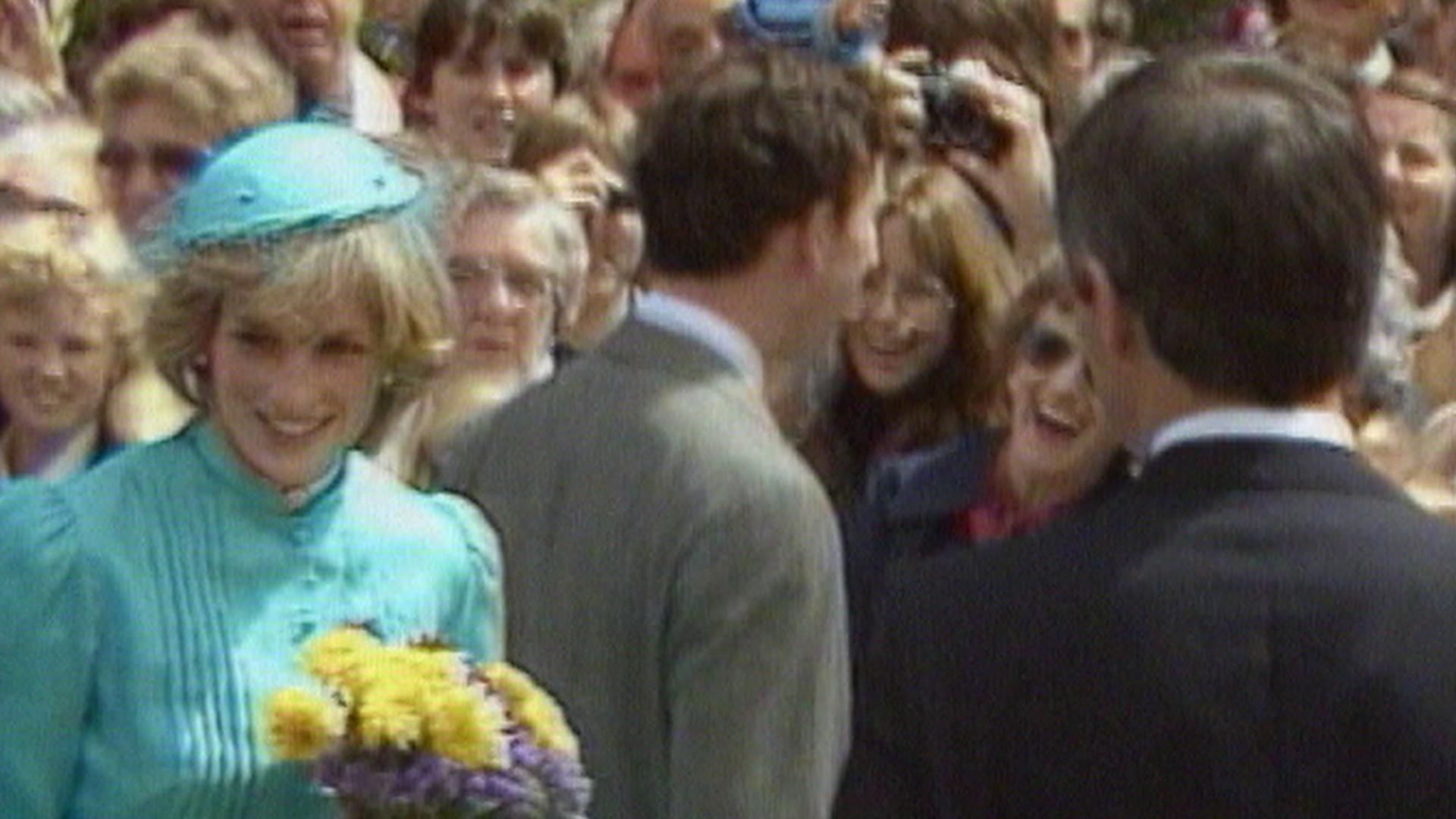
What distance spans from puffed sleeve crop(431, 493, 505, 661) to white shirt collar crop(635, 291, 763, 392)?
1.27 ft

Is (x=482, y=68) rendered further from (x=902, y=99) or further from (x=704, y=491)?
(x=704, y=491)

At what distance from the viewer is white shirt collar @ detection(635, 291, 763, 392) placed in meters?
5.52

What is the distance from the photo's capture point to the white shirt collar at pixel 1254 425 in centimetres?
380

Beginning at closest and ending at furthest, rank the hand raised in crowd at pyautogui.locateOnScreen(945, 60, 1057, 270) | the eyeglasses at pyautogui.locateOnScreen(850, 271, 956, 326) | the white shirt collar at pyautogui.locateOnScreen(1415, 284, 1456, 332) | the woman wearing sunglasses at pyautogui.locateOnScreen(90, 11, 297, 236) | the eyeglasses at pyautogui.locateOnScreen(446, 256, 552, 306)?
the eyeglasses at pyautogui.locateOnScreen(850, 271, 956, 326), the hand raised in crowd at pyautogui.locateOnScreen(945, 60, 1057, 270), the eyeglasses at pyautogui.locateOnScreen(446, 256, 552, 306), the woman wearing sunglasses at pyautogui.locateOnScreen(90, 11, 297, 236), the white shirt collar at pyautogui.locateOnScreen(1415, 284, 1456, 332)

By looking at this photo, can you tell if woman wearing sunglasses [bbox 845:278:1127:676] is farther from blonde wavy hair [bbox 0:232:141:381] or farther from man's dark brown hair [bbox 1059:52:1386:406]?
man's dark brown hair [bbox 1059:52:1386:406]

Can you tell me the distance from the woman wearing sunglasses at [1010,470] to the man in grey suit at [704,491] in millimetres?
911

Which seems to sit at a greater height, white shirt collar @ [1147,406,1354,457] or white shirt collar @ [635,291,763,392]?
white shirt collar @ [1147,406,1354,457]

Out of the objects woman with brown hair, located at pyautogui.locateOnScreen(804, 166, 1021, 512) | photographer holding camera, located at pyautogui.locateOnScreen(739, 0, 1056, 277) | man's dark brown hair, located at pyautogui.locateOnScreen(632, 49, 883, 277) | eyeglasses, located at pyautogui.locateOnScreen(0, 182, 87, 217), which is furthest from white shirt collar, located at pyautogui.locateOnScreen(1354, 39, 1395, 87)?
man's dark brown hair, located at pyautogui.locateOnScreen(632, 49, 883, 277)

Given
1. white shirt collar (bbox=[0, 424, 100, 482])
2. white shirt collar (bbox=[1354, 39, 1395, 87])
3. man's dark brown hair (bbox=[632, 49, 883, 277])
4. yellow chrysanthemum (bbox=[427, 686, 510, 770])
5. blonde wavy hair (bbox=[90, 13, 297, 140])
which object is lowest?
white shirt collar (bbox=[1354, 39, 1395, 87])

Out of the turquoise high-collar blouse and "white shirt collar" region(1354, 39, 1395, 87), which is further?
"white shirt collar" region(1354, 39, 1395, 87)

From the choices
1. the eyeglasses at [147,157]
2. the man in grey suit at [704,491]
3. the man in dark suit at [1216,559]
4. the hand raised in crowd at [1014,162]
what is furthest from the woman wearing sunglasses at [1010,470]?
the man in dark suit at [1216,559]

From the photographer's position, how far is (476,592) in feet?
17.2

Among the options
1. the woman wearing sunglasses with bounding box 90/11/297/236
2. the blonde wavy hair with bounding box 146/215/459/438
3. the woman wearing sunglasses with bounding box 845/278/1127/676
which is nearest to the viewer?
the blonde wavy hair with bounding box 146/215/459/438

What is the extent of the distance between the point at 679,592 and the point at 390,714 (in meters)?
0.74
